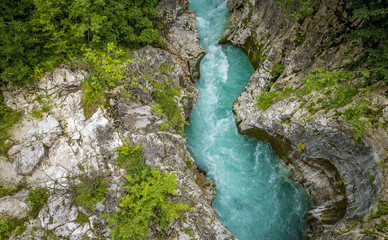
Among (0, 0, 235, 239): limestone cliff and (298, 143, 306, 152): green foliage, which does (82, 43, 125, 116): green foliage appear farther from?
(298, 143, 306, 152): green foliage

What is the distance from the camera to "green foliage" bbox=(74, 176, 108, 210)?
725cm

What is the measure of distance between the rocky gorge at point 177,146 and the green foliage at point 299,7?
13.1 inches

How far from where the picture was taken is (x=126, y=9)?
1095 cm

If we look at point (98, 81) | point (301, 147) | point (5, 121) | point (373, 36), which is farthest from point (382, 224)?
point (5, 121)

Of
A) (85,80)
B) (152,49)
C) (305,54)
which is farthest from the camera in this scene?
(152,49)

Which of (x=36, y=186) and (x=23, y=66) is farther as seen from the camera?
(x=23, y=66)

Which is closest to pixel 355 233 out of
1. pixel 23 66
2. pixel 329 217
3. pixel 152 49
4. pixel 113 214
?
pixel 329 217

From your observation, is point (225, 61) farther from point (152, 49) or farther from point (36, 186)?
point (36, 186)

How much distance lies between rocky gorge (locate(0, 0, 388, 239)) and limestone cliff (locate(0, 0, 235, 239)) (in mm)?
38

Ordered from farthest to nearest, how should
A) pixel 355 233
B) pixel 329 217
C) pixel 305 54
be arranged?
pixel 305 54
pixel 329 217
pixel 355 233

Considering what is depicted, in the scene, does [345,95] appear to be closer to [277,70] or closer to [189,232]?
[277,70]

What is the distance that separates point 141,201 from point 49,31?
8564 mm

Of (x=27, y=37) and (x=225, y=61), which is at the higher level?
(x=225, y=61)

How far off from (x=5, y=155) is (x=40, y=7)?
20.5 feet
